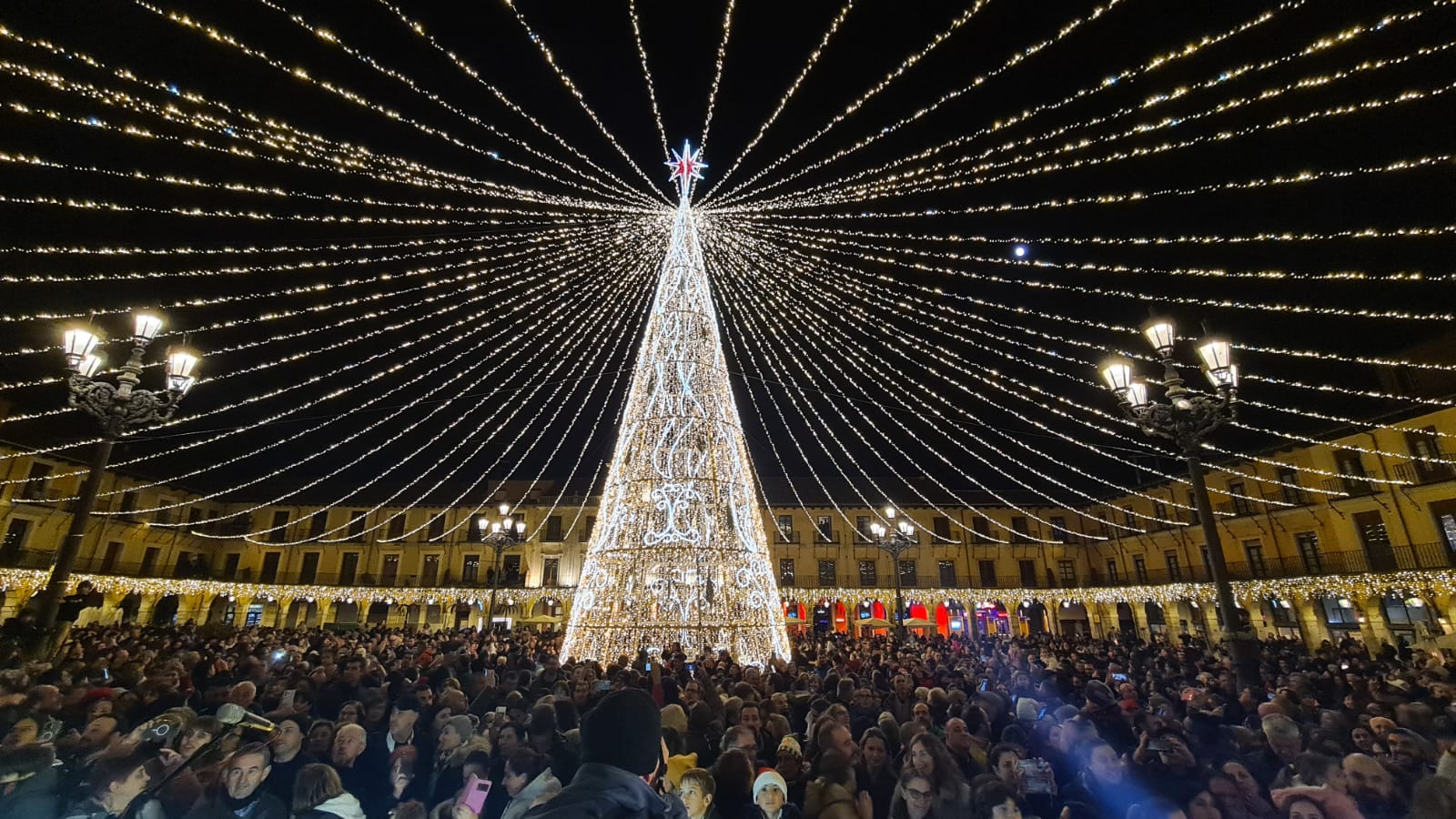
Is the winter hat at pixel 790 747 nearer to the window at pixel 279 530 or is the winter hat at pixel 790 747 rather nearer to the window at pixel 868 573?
Result: the window at pixel 868 573

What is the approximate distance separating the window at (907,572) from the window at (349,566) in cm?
2890

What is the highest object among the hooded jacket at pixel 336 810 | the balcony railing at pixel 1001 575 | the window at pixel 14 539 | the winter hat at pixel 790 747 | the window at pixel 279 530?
the window at pixel 279 530

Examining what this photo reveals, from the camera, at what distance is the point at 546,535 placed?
33844 millimetres

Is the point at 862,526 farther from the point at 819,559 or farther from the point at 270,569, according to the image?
the point at 270,569

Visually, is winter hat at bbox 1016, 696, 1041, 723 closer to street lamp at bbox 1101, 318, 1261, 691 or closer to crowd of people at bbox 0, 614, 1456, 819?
crowd of people at bbox 0, 614, 1456, 819

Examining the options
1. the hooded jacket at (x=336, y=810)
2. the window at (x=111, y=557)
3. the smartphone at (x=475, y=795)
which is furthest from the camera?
the window at (x=111, y=557)

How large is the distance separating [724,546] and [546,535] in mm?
25808

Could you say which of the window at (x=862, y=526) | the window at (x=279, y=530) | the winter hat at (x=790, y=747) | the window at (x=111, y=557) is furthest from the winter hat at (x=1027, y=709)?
the window at (x=279, y=530)

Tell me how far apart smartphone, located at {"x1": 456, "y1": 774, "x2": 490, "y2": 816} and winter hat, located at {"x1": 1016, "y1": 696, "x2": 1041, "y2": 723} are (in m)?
4.90

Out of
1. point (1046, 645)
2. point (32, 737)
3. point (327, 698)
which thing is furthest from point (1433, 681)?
point (32, 737)

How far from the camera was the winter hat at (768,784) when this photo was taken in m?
3.29

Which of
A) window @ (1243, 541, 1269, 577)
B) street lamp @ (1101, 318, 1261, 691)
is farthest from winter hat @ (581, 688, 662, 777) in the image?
window @ (1243, 541, 1269, 577)

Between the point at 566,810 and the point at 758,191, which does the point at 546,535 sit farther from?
the point at 566,810

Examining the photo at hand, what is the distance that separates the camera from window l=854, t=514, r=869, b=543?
113 ft
